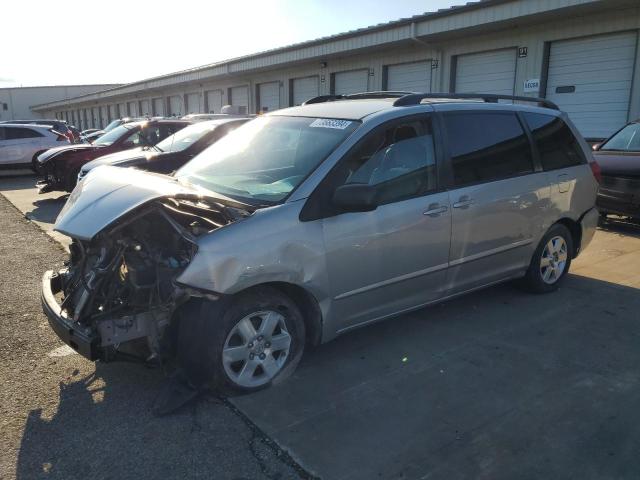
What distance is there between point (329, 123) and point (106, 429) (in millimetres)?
2466

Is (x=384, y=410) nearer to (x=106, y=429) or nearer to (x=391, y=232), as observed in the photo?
(x=391, y=232)

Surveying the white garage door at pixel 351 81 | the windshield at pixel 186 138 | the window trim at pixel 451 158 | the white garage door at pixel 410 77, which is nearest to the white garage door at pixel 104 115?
the white garage door at pixel 351 81

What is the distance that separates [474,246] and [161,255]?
95.6 inches

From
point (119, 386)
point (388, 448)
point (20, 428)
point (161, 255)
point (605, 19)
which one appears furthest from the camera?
point (605, 19)

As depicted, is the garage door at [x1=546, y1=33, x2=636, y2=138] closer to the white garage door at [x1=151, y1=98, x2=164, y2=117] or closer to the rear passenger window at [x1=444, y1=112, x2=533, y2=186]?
the rear passenger window at [x1=444, y1=112, x2=533, y2=186]

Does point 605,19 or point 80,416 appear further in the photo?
point 605,19

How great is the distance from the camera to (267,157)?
3928 millimetres

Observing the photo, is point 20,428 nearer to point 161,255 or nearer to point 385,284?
point 161,255

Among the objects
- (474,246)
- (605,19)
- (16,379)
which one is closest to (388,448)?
(474,246)

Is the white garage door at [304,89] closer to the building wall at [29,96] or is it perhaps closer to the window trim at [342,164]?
the window trim at [342,164]

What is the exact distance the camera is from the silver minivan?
Result: 306 centimetres

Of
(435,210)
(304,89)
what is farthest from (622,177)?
(304,89)

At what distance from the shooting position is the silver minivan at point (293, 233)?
306 cm

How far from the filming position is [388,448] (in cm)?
278
